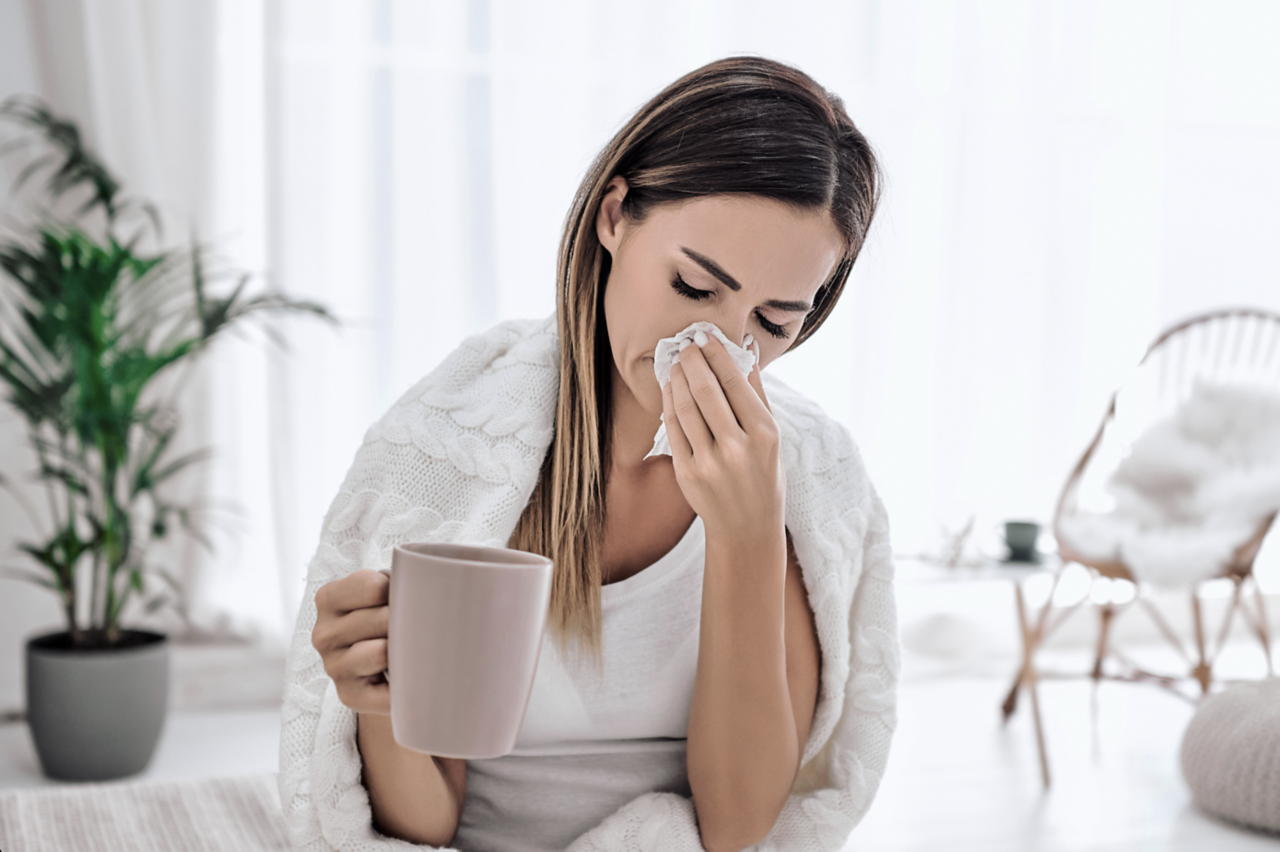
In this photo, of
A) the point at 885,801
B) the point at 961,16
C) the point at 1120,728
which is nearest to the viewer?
the point at 885,801

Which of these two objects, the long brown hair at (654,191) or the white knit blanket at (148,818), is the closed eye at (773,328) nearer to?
the long brown hair at (654,191)

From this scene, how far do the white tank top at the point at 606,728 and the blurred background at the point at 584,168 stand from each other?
2.03 m

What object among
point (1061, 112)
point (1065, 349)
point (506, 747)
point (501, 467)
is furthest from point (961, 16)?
point (506, 747)

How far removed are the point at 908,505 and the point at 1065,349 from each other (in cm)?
77

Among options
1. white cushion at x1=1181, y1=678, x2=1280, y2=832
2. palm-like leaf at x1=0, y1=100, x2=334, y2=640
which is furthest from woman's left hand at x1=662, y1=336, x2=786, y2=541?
white cushion at x1=1181, y1=678, x2=1280, y2=832

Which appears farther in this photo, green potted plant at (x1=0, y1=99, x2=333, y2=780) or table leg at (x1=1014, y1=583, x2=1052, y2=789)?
table leg at (x1=1014, y1=583, x2=1052, y2=789)

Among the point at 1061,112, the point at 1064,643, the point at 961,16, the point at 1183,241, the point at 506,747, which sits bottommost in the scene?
the point at 1064,643

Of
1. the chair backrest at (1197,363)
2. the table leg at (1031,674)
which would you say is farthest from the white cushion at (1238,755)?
the chair backrest at (1197,363)

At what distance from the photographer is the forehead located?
2.95 feet

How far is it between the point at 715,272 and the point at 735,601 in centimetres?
27

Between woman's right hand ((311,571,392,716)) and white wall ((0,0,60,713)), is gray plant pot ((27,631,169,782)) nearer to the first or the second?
white wall ((0,0,60,713))

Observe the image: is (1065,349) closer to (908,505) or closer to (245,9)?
(908,505)

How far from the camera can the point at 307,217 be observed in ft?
9.56

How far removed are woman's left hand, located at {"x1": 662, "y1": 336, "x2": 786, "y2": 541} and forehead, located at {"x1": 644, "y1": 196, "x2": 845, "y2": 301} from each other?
0.07m
